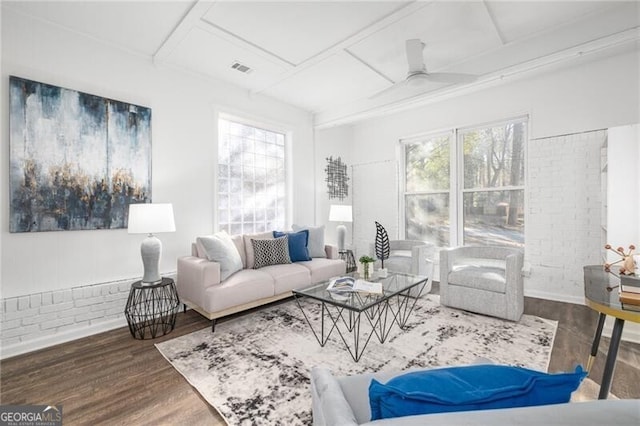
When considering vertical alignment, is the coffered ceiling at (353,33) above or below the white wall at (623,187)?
above

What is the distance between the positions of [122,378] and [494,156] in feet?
15.8

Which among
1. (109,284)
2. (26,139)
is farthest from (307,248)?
(26,139)

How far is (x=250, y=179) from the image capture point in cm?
440

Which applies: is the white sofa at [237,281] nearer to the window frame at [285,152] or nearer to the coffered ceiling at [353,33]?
the window frame at [285,152]

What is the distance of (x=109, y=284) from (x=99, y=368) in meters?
0.97

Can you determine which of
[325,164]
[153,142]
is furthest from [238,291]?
[325,164]

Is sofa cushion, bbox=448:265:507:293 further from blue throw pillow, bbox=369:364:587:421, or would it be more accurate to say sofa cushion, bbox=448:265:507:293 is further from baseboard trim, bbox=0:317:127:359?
baseboard trim, bbox=0:317:127:359

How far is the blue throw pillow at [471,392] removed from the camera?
630 millimetres

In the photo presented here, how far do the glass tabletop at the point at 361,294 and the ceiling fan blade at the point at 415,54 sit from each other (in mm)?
2042

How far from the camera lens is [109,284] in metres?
2.93

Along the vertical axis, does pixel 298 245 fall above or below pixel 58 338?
above

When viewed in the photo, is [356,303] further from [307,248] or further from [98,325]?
[98,325]

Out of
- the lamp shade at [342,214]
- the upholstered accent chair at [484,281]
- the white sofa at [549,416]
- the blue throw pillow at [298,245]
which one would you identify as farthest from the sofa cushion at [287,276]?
the white sofa at [549,416]

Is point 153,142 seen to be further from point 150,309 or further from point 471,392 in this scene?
point 471,392
